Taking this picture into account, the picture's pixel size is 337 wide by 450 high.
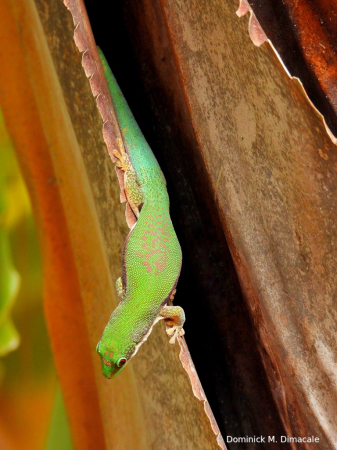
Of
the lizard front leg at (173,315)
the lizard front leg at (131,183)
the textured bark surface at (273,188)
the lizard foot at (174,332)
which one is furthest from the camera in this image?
the lizard front leg at (131,183)

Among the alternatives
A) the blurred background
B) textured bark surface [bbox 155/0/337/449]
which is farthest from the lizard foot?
the blurred background

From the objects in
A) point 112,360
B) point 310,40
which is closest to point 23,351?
point 112,360

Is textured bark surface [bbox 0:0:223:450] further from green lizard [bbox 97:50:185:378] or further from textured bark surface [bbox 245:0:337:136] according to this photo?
textured bark surface [bbox 245:0:337:136]

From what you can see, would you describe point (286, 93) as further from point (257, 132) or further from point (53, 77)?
point (53, 77)

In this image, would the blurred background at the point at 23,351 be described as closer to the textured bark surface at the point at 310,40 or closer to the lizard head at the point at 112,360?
the lizard head at the point at 112,360

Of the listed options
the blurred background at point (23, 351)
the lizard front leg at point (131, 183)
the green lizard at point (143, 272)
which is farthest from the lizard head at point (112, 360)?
the lizard front leg at point (131, 183)

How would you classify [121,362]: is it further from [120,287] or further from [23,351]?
[23,351]

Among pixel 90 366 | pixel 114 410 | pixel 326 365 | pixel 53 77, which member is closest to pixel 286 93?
pixel 326 365
